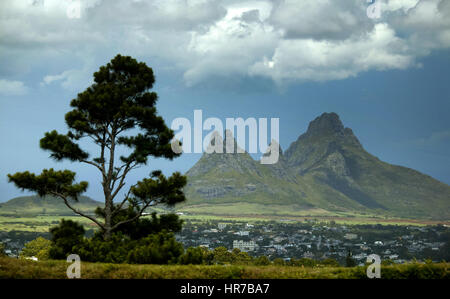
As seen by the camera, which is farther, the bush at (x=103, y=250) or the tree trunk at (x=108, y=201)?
the tree trunk at (x=108, y=201)

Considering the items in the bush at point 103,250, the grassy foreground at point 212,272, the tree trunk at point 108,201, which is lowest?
the bush at point 103,250

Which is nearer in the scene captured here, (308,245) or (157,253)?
(157,253)

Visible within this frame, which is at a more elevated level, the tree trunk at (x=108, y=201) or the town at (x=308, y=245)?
the tree trunk at (x=108, y=201)

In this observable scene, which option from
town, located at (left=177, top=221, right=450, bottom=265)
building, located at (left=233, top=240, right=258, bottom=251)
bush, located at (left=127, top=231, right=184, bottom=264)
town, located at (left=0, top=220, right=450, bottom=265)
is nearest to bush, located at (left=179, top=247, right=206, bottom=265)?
bush, located at (left=127, top=231, right=184, bottom=264)

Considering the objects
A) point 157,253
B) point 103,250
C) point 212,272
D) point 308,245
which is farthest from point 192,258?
point 308,245

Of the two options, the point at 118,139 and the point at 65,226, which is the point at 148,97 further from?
the point at 65,226

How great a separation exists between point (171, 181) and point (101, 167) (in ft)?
16.3

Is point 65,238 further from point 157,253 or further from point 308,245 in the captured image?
point 308,245

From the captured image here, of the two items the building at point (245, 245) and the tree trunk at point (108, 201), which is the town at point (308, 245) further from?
the tree trunk at point (108, 201)

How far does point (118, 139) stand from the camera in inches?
1028

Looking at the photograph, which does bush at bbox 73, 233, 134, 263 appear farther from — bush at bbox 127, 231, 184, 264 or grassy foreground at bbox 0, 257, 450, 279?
grassy foreground at bbox 0, 257, 450, 279

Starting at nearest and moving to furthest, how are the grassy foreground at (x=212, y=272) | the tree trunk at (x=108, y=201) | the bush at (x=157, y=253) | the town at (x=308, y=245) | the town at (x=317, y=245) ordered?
1. the grassy foreground at (x=212, y=272)
2. the bush at (x=157, y=253)
3. the tree trunk at (x=108, y=201)
4. the town at (x=308, y=245)
5. the town at (x=317, y=245)

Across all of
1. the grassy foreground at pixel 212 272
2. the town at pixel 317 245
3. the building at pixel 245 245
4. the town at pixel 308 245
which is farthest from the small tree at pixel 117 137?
the building at pixel 245 245
